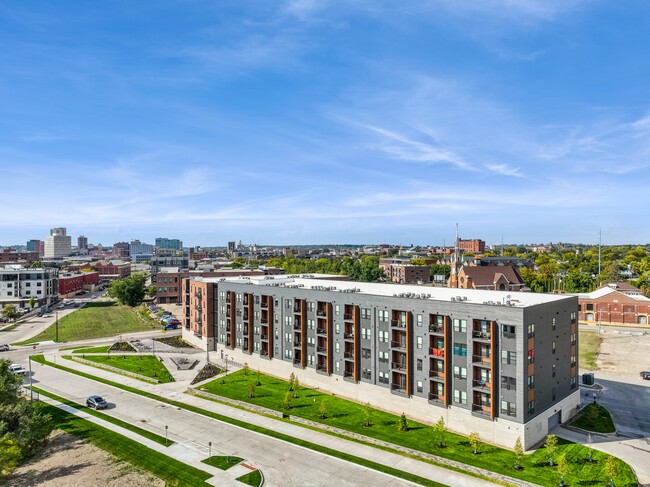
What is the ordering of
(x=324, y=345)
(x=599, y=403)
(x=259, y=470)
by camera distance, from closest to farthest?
1. (x=259, y=470)
2. (x=599, y=403)
3. (x=324, y=345)

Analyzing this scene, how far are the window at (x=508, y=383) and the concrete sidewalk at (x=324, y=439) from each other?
9273 millimetres

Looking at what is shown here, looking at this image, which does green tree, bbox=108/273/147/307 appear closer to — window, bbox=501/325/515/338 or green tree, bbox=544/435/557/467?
window, bbox=501/325/515/338

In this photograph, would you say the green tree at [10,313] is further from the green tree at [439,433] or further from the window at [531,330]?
the window at [531,330]

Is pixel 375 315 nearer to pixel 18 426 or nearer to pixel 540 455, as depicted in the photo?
pixel 540 455

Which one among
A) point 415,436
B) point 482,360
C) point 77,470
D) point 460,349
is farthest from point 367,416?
point 77,470

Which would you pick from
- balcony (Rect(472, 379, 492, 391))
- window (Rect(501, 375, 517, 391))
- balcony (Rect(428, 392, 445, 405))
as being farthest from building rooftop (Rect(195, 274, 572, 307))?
balcony (Rect(428, 392, 445, 405))

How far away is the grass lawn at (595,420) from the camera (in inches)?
1956

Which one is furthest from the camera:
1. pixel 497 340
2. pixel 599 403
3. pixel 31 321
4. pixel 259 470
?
pixel 31 321

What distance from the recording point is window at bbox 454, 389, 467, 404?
48013 mm

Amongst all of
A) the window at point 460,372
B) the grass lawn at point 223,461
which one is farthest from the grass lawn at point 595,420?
the grass lawn at point 223,461

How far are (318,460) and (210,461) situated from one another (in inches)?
434

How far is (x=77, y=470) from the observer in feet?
139

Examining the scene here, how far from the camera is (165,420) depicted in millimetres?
54219

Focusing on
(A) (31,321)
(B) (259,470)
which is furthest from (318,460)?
(A) (31,321)
